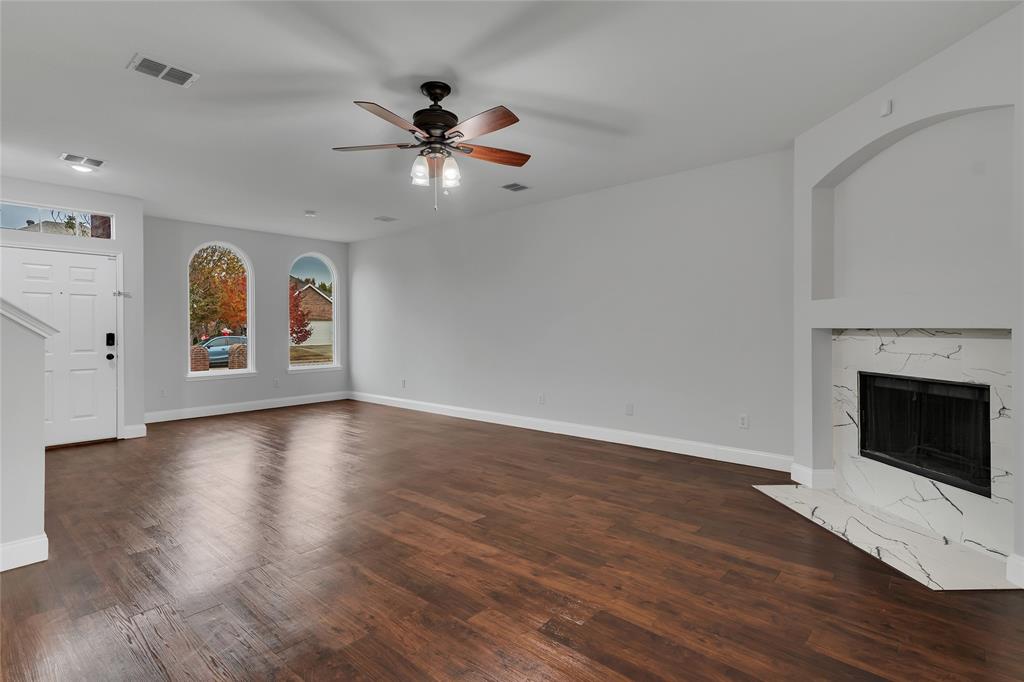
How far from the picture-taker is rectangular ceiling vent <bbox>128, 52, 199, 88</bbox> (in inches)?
109

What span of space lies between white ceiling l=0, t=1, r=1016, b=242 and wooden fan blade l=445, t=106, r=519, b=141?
32cm

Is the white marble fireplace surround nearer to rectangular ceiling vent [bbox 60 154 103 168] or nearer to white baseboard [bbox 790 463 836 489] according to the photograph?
white baseboard [bbox 790 463 836 489]

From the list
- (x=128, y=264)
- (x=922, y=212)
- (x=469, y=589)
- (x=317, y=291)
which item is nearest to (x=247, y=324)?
(x=317, y=291)

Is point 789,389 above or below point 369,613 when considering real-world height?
above

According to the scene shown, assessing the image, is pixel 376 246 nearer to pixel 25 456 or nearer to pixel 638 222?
pixel 638 222

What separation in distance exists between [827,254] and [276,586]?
4292 mm

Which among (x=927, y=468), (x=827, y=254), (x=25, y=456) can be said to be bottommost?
(x=927, y=468)

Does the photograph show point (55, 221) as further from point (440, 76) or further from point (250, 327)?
point (440, 76)

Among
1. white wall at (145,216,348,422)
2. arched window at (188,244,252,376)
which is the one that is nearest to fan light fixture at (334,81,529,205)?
white wall at (145,216,348,422)

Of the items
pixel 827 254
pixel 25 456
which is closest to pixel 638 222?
pixel 827 254

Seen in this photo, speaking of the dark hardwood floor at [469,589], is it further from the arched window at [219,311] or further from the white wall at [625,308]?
the arched window at [219,311]

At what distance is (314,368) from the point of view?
8.48 metres

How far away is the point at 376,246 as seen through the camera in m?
8.27

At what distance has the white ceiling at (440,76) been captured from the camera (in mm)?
2410
